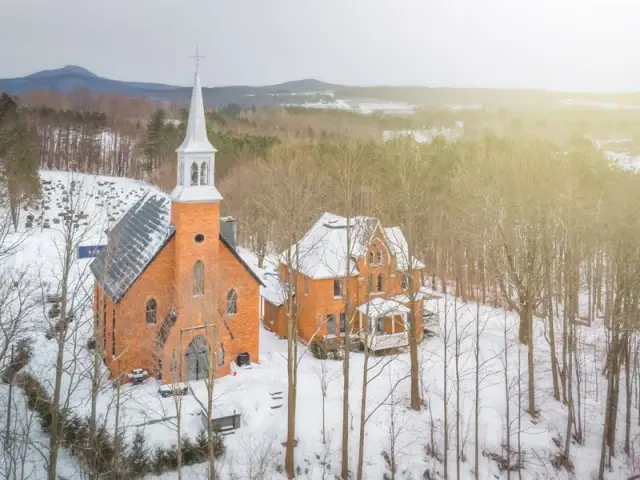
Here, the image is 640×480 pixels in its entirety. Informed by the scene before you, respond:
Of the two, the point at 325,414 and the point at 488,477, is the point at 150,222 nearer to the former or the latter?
the point at 325,414

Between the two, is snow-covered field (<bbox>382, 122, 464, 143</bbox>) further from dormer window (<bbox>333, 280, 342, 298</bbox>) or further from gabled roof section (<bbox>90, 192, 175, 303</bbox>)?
gabled roof section (<bbox>90, 192, 175, 303</bbox>)

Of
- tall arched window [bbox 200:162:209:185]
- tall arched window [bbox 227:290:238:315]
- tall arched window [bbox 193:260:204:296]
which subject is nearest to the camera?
tall arched window [bbox 193:260:204:296]

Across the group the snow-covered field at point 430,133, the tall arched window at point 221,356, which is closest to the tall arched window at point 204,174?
the tall arched window at point 221,356

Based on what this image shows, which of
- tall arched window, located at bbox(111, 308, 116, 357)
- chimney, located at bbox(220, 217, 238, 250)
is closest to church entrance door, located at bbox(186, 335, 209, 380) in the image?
tall arched window, located at bbox(111, 308, 116, 357)

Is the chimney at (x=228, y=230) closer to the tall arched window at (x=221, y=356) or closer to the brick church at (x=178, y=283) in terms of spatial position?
the brick church at (x=178, y=283)

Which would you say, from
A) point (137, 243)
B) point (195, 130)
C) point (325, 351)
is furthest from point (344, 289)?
point (195, 130)

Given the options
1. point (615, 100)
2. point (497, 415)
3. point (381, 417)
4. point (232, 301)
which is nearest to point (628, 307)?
point (497, 415)

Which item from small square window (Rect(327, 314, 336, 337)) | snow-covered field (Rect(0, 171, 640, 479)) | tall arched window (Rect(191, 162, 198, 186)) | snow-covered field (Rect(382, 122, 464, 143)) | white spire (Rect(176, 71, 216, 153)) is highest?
snow-covered field (Rect(382, 122, 464, 143))
